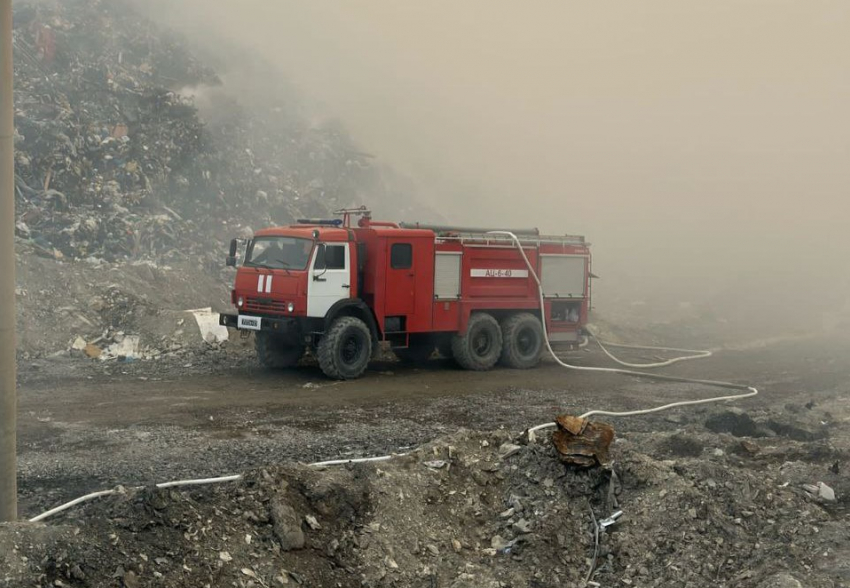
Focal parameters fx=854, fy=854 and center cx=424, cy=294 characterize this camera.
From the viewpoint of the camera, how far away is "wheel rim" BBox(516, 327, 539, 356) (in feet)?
50.7

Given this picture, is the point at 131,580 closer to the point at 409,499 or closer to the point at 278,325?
the point at 409,499

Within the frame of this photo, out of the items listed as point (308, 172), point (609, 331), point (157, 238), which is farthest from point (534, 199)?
point (157, 238)

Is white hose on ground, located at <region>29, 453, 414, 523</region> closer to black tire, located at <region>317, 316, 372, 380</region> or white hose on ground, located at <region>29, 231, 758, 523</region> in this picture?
white hose on ground, located at <region>29, 231, 758, 523</region>

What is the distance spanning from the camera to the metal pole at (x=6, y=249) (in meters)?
4.67

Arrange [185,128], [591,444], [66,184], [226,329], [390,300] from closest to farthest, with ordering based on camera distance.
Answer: [591,444], [390,300], [226,329], [66,184], [185,128]

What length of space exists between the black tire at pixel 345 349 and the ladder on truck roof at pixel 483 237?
2262 millimetres

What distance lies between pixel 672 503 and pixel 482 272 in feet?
27.9

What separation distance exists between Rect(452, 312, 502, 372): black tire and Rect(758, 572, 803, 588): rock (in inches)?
350

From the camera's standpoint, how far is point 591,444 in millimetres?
7090

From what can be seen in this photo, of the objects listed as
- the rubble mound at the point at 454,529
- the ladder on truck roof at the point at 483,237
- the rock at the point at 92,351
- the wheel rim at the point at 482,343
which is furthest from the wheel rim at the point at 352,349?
the rubble mound at the point at 454,529

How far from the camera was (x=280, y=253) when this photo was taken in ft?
42.3

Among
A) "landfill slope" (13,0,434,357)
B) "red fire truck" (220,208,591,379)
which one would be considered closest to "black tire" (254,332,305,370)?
"red fire truck" (220,208,591,379)

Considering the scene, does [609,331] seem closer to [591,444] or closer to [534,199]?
[591,444]

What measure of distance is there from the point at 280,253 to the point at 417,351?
11.2 ft
